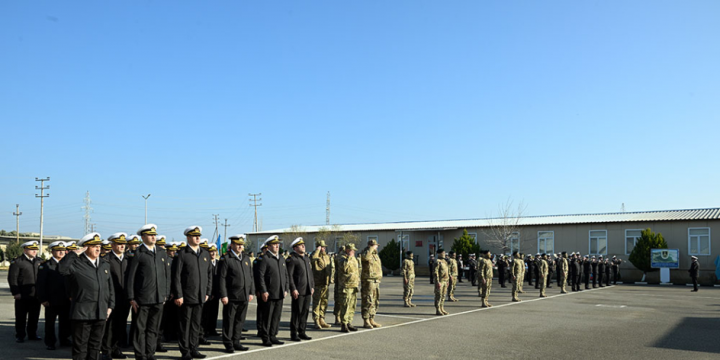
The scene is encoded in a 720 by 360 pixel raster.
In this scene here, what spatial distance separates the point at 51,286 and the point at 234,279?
3.31 m

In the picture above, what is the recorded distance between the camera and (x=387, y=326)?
1288cm

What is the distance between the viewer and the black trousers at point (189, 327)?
342 inches

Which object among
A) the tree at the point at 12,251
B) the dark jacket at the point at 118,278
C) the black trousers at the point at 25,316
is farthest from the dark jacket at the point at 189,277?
the tree at the point at 12,251

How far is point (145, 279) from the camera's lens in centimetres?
844

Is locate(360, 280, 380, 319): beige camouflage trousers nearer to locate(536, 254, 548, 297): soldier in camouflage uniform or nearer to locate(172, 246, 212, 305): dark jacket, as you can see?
locate(172, 246, 212, 305): dark jacket

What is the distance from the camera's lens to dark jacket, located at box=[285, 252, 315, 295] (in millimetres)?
11172

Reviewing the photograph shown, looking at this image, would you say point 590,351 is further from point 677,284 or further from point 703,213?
point 703,213

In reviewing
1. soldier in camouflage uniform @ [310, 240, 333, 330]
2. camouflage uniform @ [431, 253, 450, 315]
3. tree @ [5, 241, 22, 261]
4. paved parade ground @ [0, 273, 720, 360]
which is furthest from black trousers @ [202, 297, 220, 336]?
tree @ [5, 241, 22, 261]

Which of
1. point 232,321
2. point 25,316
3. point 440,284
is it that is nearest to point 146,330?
point 232,321

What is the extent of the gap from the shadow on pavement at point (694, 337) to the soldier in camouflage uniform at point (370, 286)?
5.64m

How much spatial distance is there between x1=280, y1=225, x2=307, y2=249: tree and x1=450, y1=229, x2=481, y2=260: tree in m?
21.4

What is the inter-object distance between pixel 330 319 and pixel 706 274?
29418 mm

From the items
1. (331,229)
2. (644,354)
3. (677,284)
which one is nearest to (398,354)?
(644,354)

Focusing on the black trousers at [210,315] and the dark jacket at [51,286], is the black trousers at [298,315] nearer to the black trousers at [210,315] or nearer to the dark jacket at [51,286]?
the black trousers at [210,315]
